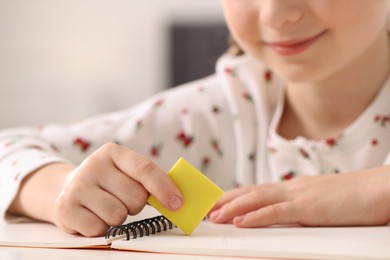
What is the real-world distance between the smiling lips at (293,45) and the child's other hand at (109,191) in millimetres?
351

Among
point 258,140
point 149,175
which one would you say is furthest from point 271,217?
point 258,140

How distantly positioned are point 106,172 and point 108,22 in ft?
9.02

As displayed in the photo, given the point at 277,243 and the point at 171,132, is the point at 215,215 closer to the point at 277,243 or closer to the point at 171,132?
the point at 277,243

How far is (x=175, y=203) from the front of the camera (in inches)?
25.0

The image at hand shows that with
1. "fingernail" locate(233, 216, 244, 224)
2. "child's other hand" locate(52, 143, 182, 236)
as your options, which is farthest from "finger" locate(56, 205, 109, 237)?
"fingernail" locate(233, 216, 244, 224)

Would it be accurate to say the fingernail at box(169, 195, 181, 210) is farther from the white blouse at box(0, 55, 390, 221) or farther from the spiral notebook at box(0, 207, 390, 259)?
the white blouse at box(0, 55, 390, 221)

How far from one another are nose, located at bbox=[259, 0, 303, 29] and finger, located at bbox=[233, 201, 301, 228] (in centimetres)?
28

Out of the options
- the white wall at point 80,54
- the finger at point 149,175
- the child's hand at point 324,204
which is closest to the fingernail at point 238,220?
the child's hand at point 324,204

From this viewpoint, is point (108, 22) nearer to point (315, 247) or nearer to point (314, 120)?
point (314, 120)

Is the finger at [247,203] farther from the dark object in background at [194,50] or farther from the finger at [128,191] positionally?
the dark object in background at [194,50]

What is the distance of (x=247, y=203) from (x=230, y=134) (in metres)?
0.45

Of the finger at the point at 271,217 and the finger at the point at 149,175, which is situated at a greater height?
the finger at the point at 149,175

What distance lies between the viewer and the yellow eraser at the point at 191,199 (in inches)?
25.1

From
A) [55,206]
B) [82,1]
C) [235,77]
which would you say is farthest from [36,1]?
[55,206]
